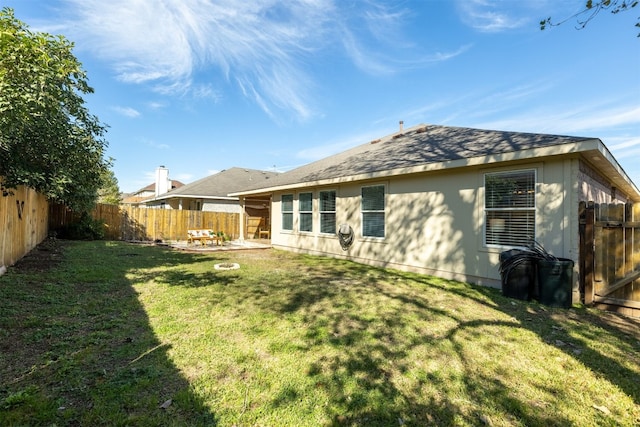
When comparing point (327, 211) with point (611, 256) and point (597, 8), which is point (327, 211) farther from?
point (597, 8)

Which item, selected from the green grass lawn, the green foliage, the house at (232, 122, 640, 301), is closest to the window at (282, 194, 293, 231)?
the house at (232, 122, 640, 301)

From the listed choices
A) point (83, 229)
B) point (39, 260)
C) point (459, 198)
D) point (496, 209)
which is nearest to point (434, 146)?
point (459, 198)

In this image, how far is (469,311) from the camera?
4781 millimetres

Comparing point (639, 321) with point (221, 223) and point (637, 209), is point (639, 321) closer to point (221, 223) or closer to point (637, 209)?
point (637, 209)

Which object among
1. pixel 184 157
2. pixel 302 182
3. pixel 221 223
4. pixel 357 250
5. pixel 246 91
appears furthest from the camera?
pixel 184 157

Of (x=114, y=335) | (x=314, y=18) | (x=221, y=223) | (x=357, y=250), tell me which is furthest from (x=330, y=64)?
(x=114, y=335)

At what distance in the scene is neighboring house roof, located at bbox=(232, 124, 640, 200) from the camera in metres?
5.61

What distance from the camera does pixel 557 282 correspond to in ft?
17.0

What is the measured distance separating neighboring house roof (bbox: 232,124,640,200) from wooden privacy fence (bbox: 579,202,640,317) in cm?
116

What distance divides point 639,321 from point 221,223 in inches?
724

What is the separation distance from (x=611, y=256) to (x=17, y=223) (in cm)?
1326

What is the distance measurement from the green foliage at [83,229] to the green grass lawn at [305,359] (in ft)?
35.9

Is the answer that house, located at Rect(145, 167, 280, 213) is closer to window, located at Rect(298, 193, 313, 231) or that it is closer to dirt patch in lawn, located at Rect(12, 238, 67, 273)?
window, located at Rect(298, 193, 313, 231)

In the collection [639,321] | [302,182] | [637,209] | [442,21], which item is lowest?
[639,321]
